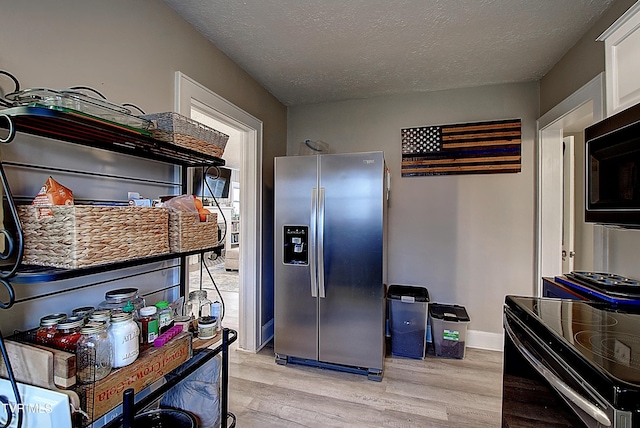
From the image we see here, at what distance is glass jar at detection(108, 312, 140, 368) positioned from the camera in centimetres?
100

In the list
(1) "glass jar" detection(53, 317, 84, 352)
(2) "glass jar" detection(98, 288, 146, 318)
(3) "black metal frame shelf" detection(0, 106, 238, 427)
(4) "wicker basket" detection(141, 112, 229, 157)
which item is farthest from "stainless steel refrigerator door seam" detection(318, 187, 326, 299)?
(1) "glass jar" detection(53, 317, 84, 352)

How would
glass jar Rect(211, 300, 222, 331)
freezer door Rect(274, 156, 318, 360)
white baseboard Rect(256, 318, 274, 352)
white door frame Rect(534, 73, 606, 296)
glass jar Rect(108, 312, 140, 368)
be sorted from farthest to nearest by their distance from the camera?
white baseboard Rect(256, 318, 274, 352)
white door frame Rect(534, 73, 606, 296)
freezer door Rect(274, 156, 318, 360)
glass jar Rect(211, 300, 222, 331)
glass jar Rect(108, 312, 140, 368)

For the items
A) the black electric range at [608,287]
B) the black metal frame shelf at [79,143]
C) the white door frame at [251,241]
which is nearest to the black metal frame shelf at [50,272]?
the black metal frame shelf at [79,143]

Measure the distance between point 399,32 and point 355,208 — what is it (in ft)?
4.15

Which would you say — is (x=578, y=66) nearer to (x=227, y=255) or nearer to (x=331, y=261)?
(x=331, y=261)

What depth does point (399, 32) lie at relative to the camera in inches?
79.0

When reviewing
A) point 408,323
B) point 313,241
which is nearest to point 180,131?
point 313,241

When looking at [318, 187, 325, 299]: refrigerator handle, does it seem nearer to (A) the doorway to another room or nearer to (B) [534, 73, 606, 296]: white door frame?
(A) the doorway to another room

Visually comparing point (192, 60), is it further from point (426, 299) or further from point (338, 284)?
point (426, 299)

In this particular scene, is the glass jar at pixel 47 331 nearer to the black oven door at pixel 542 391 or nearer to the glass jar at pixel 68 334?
the glass jar at pixel 68 334

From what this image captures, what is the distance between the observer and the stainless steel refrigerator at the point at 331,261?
2355mm

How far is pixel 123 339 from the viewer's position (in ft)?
3.34

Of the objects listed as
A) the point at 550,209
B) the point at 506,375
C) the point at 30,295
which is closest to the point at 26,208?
the point at 30,295

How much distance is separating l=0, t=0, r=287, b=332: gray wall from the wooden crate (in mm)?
1061
